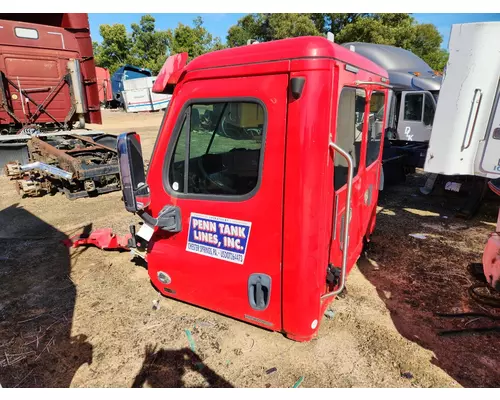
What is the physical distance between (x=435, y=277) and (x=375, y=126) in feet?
6.21

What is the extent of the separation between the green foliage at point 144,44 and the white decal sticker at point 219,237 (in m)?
40.5

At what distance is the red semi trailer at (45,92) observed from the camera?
7.80 meters

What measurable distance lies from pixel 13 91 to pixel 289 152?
9377 millimetres

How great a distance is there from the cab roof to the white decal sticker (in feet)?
3.57

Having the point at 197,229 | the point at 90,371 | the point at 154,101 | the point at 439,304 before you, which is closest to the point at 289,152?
the point at 197,229

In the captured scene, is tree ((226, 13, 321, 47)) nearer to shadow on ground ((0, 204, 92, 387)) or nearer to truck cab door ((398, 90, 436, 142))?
truck cab door ((398, 90, 436, 142))

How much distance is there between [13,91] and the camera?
8523mm

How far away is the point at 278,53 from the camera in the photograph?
2.03 metres

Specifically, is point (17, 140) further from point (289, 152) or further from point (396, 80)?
point (396, 80)

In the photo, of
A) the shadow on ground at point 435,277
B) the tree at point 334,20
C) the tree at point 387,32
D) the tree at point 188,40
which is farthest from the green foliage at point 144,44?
the shadow on ground at point 435,277

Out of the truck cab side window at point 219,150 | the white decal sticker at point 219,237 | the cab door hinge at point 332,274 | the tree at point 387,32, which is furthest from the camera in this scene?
the tree at point 387,32

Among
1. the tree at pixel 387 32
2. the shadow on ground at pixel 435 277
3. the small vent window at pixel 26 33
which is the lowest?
the shadow on ground at pixel 435 277

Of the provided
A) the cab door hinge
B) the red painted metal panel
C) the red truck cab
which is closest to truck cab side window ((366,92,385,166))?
the red truck cab

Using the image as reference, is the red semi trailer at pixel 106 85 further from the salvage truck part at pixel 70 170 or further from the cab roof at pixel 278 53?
the cab roof at pixel 278 53
